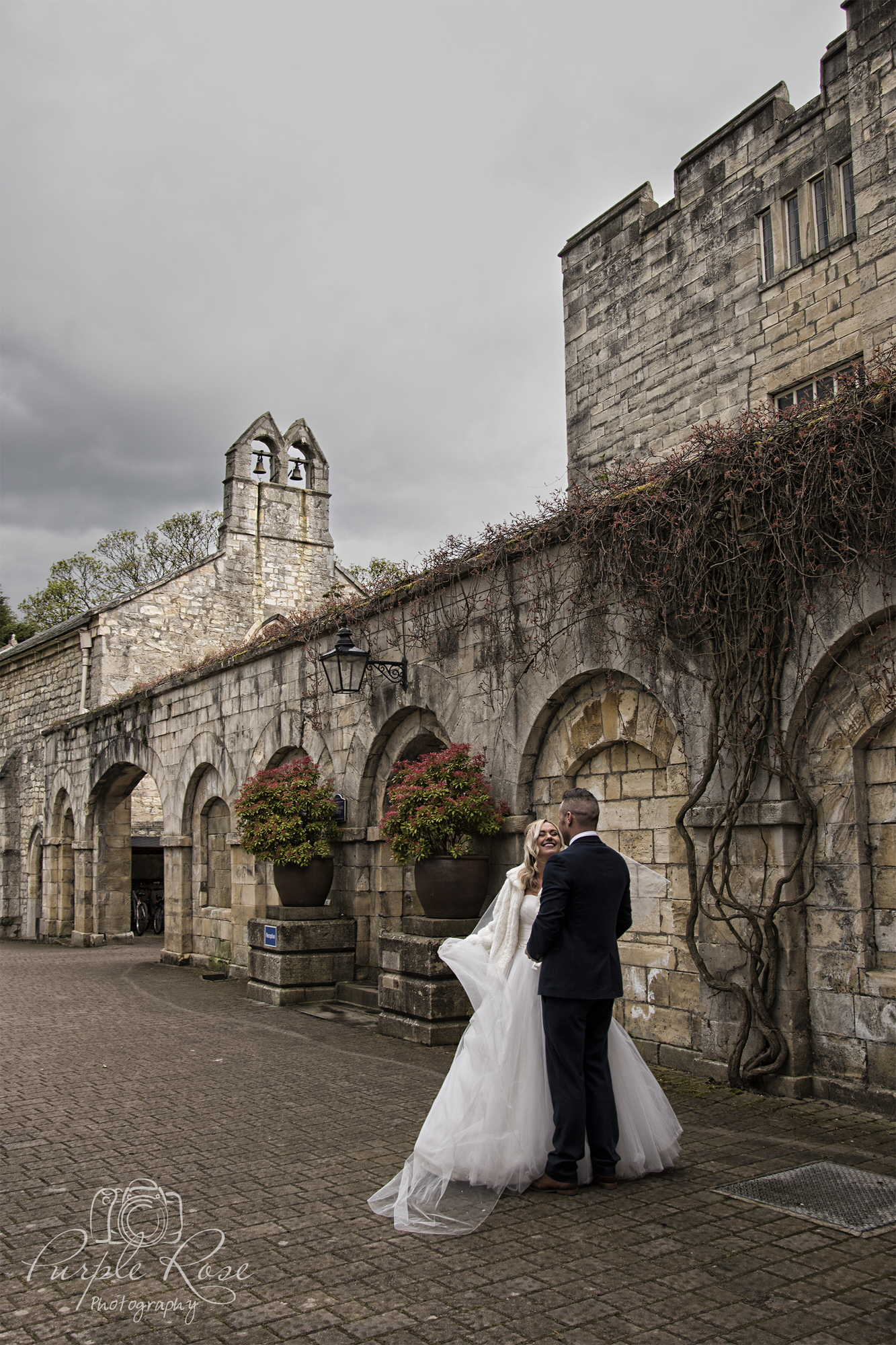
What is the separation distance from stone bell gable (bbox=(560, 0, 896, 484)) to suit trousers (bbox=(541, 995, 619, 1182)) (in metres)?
9.64

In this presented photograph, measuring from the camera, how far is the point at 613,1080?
196 inches

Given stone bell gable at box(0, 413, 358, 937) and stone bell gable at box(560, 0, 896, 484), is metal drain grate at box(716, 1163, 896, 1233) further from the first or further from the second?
stone bell gable at box(0, 413, 358, 937)

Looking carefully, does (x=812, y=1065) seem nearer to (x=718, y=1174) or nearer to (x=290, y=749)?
(x=718, y=1174)

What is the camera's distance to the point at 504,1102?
15.9ft

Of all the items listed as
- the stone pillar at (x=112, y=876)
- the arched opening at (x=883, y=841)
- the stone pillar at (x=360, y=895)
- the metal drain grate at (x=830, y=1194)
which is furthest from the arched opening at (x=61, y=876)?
the metal drain grate at (x=830, y=1194)

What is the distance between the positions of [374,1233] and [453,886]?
4.45 metres

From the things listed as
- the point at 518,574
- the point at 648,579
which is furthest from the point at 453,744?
the point at 648,579

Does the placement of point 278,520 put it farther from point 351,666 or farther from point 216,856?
point 351,666

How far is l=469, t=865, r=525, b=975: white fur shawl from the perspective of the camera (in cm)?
520

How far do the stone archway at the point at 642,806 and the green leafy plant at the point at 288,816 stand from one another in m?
3.55

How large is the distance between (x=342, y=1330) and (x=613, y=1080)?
1956mm

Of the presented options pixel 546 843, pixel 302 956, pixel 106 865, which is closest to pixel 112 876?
pixel 106 865

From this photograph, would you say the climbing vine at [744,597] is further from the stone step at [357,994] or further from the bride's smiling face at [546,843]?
the stone step at [357,994]

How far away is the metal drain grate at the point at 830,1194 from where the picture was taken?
Answer: 429 cm
